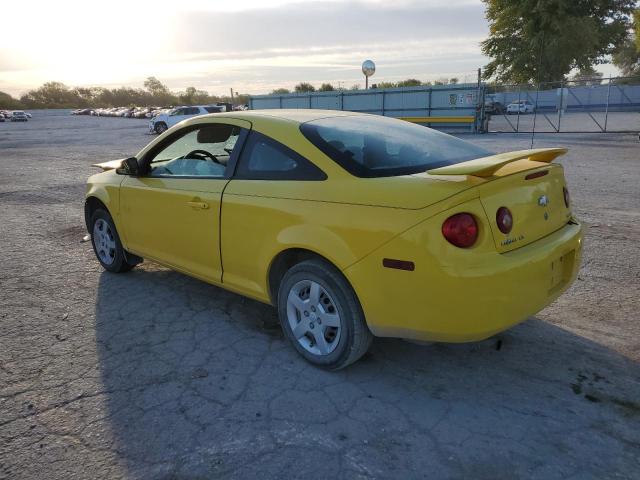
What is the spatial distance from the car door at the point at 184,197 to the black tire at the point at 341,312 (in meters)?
0.88

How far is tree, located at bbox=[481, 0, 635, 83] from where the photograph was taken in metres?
44.6

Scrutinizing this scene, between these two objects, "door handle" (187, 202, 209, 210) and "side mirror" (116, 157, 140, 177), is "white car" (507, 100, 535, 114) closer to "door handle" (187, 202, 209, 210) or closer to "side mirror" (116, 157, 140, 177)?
"side mirror" (116, 157, 140, 177)

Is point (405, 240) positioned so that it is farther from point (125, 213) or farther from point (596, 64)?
point (596, 64)

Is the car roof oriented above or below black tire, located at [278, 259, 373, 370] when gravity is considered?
above

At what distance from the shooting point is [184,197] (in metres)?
3.92

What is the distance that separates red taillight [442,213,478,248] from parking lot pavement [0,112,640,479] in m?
0.96

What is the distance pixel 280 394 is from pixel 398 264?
106cm

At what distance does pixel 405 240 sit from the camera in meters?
2.66

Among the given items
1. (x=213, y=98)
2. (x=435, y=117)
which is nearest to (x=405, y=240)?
(x=435, y=117)

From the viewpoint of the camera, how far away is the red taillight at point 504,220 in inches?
106

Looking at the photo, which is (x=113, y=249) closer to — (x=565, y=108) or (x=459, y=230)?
(x=459, y=230)

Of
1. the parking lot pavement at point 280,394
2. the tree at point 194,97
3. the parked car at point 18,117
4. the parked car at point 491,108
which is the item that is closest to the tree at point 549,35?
the parked car at point 491,108

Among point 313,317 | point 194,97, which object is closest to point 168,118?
point 313,317

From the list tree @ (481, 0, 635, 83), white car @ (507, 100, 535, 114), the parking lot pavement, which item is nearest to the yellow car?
the parking lot pavement
